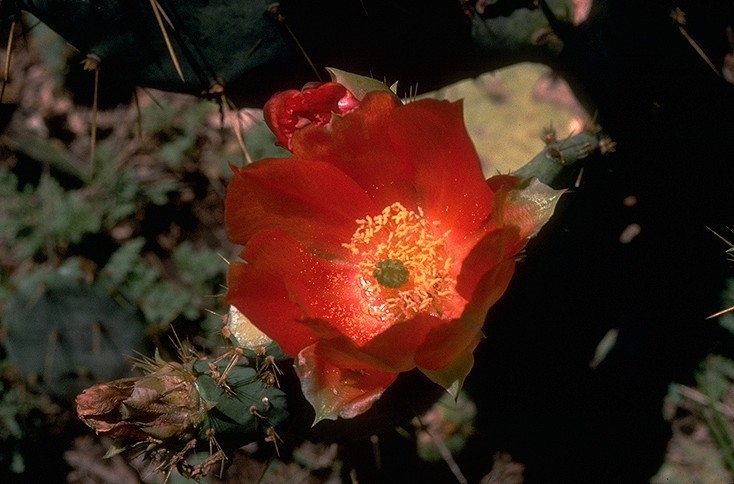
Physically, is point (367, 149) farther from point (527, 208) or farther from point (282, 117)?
point (527, 208)

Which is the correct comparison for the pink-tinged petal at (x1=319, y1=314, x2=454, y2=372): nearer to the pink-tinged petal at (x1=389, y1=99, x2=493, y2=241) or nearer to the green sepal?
the pink-tinged petal at (x1=389, y1=99, x2=493, y2=241)

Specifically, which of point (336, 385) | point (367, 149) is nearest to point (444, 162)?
point (367, 149)

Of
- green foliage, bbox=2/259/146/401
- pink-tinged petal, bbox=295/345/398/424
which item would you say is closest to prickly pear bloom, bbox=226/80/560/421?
pink-tinged petal, bbox=295/345/398/424

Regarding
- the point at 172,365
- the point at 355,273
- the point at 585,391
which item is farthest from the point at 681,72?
the point at 172,365

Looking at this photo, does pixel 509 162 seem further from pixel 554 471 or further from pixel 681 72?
pixel 554 471

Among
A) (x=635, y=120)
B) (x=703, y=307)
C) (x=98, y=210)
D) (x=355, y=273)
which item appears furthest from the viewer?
(x=98, y=210)

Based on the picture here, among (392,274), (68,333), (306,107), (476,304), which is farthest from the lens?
(68,333)

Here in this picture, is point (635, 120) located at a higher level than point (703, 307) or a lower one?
higher

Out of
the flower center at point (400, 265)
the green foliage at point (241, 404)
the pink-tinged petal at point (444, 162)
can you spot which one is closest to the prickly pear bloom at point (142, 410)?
the green foliage at point (241, 404)
